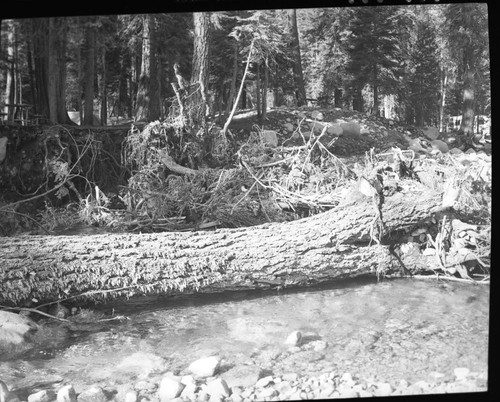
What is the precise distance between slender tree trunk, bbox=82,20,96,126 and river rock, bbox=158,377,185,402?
1448 millimetres

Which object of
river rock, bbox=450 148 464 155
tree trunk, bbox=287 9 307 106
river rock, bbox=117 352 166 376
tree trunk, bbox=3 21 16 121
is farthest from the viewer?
river rock, bbox=450 148 464 155

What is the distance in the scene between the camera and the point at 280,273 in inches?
118

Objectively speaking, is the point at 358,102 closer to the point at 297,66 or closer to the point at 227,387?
the point at 297,66

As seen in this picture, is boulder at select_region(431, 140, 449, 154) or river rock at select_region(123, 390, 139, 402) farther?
boulder at select_region(431, 140, 449, 154)

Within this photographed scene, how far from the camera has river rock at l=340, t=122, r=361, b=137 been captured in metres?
3.02

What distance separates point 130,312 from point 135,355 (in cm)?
24

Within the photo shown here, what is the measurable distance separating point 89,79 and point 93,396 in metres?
1.68

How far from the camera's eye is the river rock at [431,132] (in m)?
3.05

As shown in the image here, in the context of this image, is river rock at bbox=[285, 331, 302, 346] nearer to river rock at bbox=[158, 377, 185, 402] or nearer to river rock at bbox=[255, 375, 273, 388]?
river rock at bbox=[255, 375, 273, 388]

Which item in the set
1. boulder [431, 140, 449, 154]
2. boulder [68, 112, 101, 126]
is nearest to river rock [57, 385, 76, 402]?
boulder [68, 112, 101, 126]

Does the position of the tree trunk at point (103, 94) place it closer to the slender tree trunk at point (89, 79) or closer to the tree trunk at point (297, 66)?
the slender tree trunk at point (89, 79)

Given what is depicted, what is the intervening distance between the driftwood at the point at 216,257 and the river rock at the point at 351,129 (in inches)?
13.8

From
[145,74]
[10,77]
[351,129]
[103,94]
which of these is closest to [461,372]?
[351,129]

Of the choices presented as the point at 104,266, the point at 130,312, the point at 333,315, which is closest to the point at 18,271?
the point at 104,266
